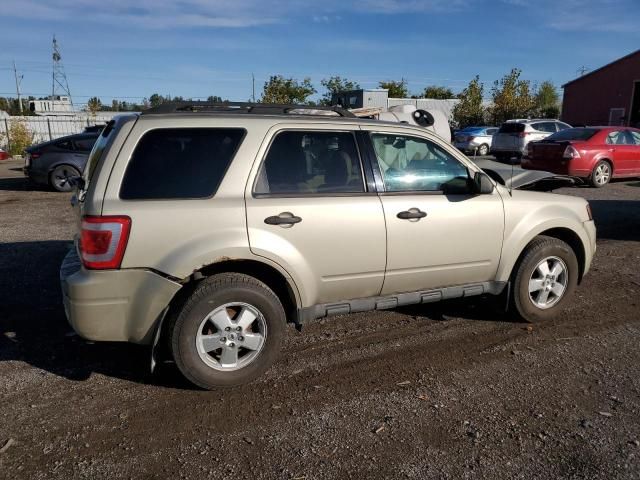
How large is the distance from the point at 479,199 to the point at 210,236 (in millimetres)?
2232

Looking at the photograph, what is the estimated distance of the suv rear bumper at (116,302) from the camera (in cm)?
334

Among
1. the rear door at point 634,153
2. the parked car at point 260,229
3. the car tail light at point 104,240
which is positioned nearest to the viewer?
the car tail light at point 104,240

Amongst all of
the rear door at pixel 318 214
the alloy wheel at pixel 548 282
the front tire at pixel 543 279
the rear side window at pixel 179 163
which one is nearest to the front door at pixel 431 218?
the rear door at pixel 318 214

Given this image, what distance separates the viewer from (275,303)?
3.68 meters

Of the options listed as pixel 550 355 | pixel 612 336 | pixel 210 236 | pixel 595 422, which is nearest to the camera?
pixel 595 422

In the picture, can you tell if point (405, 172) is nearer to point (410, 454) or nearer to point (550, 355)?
point (550, 355)

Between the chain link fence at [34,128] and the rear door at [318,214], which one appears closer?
the rear door at [318,214]

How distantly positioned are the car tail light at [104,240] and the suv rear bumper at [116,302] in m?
0.07

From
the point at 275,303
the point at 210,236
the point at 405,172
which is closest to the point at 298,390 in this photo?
the point at 275,303

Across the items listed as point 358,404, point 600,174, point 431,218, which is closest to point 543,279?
point 431,218

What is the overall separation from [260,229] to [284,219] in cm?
18

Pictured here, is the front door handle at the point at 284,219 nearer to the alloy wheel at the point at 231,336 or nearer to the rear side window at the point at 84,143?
the alloy wheel at the point at 231,336

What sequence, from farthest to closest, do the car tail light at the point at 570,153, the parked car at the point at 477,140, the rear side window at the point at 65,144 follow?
the parked car at the point at 477,140
the rear side window at the point at 65,144
the car tail light at the point at 570,153

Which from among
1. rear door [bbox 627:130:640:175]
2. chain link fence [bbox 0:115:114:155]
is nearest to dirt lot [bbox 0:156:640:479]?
rear door [bbox 627:130:640:175]
